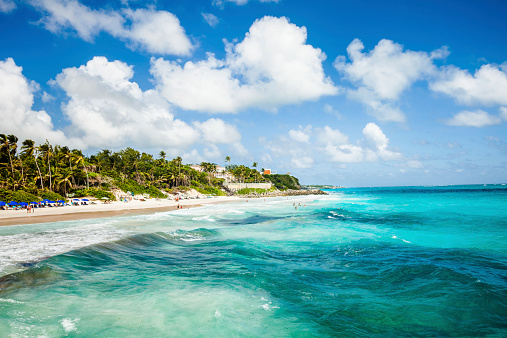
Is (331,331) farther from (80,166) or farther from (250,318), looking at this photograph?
(80,166)

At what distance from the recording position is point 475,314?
6.64 meters

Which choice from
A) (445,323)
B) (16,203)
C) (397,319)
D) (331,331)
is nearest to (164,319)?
(331,331)

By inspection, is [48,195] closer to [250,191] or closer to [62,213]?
[62,213]

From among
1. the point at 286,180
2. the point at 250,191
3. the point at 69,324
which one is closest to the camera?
the point at 69,324

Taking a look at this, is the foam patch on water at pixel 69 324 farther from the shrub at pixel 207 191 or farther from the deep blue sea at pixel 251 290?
the shrub at pixel 207 191

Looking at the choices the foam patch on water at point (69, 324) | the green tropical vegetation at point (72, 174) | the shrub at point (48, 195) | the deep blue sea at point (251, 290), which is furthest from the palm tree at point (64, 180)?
the foam patch on water at point (69, 324)

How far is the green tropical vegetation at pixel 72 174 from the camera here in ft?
133

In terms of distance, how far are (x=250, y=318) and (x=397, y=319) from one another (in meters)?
3.62

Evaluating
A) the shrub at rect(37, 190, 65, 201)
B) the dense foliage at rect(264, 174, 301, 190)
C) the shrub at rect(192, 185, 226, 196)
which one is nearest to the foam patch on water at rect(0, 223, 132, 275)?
the shrub at rect(37, 190, 65, 201)

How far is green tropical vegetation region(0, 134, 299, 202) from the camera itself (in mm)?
40625

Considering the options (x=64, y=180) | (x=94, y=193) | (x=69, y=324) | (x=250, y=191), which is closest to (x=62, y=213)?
(x=64, y=180)

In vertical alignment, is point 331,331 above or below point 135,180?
below

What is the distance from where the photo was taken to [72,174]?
50.8 m

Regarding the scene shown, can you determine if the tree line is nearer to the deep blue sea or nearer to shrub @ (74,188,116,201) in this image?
shrub @ (74,188,116,201)
